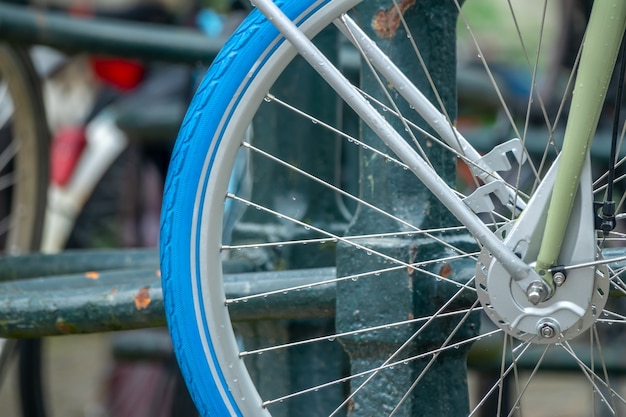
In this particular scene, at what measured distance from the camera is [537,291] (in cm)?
129

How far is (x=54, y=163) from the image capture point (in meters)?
4.96

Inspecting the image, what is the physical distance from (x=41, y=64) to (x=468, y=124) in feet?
7.39

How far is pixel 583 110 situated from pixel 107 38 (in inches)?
64.1

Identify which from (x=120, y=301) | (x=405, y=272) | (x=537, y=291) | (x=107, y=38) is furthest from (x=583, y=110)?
(x=107, y=38)

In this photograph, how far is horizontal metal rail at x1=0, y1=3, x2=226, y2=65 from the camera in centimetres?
253

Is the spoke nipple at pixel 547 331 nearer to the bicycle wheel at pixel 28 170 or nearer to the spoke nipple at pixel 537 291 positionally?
the spoke nipple at pixel 537 291

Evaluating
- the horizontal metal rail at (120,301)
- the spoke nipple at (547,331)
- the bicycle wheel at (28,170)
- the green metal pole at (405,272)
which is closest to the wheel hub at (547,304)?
the spoke nipple at (547,331)

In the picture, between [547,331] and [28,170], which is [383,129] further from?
[28,170]

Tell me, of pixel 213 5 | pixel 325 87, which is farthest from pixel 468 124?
pixel 325 87

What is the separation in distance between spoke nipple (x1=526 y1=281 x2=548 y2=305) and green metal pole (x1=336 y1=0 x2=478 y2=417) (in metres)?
0.17

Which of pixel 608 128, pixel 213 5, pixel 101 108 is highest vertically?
pixel 213 5

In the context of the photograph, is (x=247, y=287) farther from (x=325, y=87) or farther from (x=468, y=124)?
(x=468, y=124)

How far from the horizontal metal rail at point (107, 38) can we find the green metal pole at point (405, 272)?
1.14 metres

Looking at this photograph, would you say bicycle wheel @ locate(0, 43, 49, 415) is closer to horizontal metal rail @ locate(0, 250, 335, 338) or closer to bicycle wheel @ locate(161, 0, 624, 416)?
horizontal metal rail @ locate(0, 250, 335, 338)
